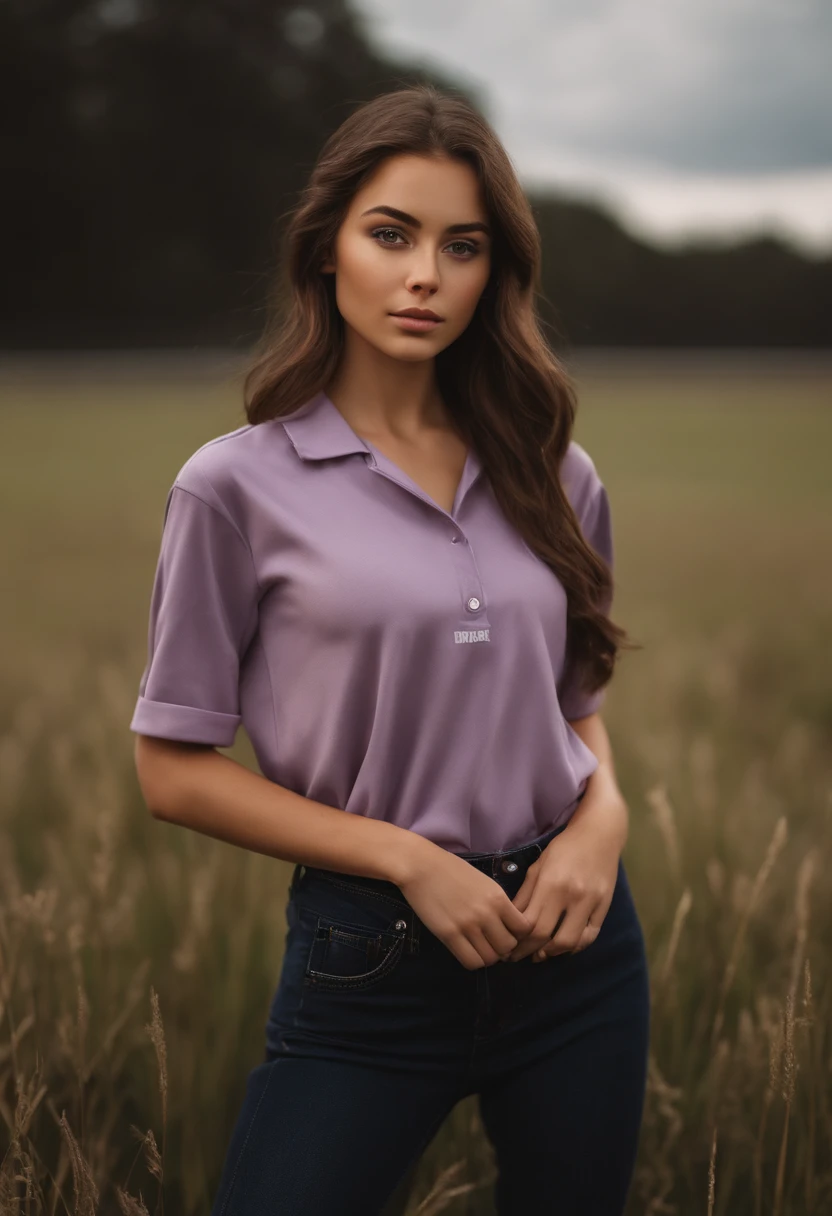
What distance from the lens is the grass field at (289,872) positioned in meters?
1.93

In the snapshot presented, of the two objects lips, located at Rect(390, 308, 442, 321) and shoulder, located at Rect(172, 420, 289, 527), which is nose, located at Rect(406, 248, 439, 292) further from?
shoulder, located at Rect(172, 420, 289, 527)

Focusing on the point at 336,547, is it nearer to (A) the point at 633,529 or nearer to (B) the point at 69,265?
(A) the point at 633,529

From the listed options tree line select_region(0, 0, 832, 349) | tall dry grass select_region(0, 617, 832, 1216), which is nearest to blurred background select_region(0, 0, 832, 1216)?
tall dry grass select_region(0, 617, 832, 1216)

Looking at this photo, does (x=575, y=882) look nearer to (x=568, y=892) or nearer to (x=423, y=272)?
(x=568, y=892)

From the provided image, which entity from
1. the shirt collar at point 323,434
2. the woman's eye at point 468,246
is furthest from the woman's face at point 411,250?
the shirt collar at point 323,434

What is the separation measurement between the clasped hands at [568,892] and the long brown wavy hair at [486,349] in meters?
0.30

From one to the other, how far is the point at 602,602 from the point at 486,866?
0.48 metres

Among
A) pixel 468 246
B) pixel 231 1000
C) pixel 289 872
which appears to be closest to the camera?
pixel 468 246

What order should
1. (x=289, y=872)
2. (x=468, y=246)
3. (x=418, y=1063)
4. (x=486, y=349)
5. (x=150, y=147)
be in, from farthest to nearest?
(x=150, y=147), (x=289, y=872), (x=486, y=349), (x=468, y=246), (x=418, y=1063)

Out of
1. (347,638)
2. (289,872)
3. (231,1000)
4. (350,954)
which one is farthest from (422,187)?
(289,872)

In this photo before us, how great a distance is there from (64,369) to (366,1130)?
71.8ft

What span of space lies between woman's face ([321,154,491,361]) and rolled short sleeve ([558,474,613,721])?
396 millimetres

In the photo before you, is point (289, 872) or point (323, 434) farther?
point (289, 872)

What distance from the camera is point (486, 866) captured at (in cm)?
147
